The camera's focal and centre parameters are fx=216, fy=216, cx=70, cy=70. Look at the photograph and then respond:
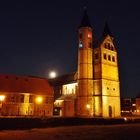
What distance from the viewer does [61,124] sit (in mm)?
33219

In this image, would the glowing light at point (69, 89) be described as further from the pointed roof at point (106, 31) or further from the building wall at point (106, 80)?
the pointed roof at point (106, 31)

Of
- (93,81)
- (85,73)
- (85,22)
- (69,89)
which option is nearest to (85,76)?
(85,73)

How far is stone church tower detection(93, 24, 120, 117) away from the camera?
5516 cm

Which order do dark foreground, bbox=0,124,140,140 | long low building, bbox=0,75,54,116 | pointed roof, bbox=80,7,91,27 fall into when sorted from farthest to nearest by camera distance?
pointed roof, bbox=80,7,91,27 < long low building, bbox=0,75,54,116 < dark foreground, bbox=0,124,140,140

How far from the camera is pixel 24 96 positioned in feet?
174

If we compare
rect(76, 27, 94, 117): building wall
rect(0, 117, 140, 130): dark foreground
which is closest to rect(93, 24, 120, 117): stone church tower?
rect(76, 27, 94, 117): building wall

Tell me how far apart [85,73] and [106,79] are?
18.9 feet

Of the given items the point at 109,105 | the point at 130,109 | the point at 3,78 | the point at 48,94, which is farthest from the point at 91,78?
the point at 130,109

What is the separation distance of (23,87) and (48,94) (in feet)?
23.7

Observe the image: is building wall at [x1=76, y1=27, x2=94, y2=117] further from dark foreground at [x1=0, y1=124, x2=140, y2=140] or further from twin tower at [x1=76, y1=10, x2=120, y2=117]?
dark foreground at [x1=0, y1=124, x2=140, y2=140]

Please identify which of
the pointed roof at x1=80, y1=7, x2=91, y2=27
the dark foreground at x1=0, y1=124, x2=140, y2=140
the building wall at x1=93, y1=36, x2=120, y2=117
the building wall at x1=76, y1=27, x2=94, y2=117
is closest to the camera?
the dark foreground at x1=0, y1=124, x2=140, y2=140

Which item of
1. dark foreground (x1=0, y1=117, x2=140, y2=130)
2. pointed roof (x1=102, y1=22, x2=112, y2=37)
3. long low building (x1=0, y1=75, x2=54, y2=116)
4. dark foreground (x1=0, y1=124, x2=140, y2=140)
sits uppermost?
pointed roof (x1=102, y1=22, x2=112, y2=37)

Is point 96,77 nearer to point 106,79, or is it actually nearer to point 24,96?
point 106,79

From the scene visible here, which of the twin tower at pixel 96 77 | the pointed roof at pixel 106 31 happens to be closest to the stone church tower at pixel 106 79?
the twin tower at pixel 96 77
